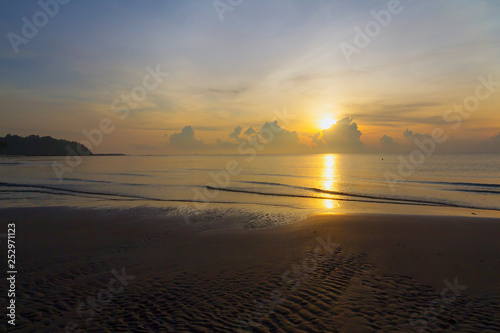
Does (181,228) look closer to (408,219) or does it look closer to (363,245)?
(363,245)

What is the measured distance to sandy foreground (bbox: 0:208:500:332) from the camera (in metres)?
5.91

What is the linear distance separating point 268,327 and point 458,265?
7.26m

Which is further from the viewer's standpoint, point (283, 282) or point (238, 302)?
point (283, 282)

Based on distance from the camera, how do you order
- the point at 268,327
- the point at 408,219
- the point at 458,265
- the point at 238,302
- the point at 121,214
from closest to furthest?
the point at 268,327
the point at 238,302
the point at 458,265
the point at 408,219
the point at 121,214

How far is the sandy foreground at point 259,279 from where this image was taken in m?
5.91

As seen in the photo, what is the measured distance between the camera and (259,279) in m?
8.02

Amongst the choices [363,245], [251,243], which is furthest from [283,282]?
[363,245]

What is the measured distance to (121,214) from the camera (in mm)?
17641

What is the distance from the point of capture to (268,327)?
569 centimetres

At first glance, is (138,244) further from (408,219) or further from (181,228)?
(408,219)

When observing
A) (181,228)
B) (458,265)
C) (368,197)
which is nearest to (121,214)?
(181,228)

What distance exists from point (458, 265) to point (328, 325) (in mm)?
6158

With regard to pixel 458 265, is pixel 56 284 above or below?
below

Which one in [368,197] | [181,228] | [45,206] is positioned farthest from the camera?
[368,197]
